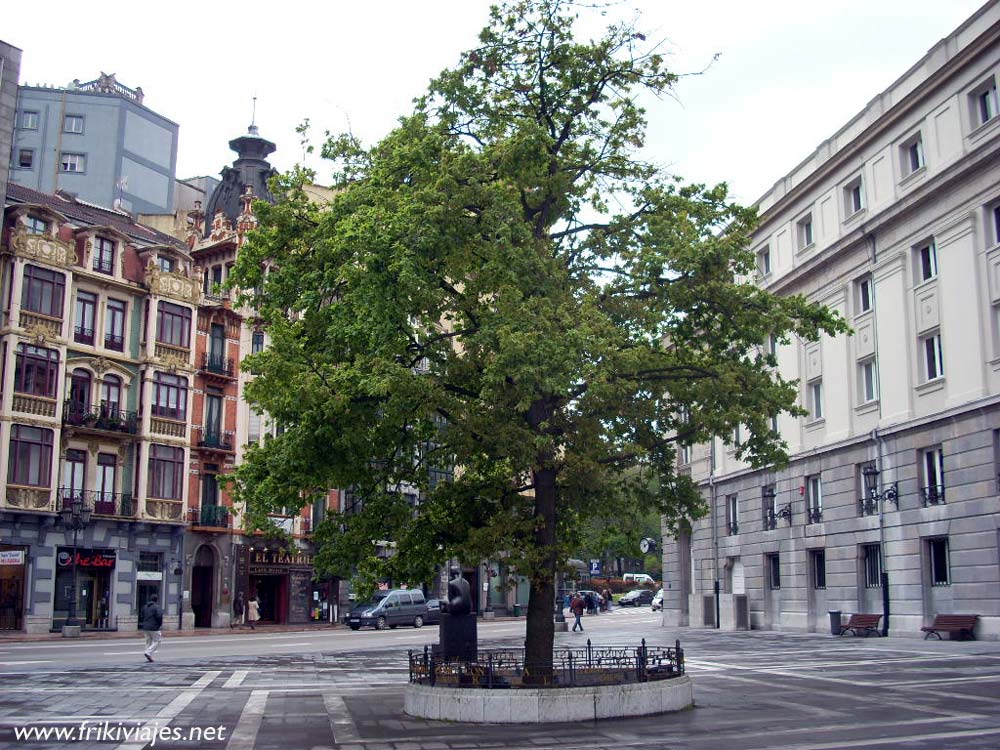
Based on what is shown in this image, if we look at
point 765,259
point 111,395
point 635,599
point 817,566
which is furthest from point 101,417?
point 635,599

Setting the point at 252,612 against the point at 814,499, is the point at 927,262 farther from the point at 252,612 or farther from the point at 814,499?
the point at 252,612

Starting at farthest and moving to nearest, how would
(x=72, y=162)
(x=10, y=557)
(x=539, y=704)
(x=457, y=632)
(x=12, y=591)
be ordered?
(x=72, y=162) → (x=12, y=591) → (x=10, y=557) → (x=457, y=632) → (x=539, y=704)

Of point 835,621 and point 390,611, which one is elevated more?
point 835,621

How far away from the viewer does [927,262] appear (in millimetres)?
34219

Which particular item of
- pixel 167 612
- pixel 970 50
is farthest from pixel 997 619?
pixel 167 612

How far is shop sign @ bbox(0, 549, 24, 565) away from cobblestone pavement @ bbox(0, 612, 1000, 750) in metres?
18.5

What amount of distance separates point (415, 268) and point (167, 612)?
4033 centimetres

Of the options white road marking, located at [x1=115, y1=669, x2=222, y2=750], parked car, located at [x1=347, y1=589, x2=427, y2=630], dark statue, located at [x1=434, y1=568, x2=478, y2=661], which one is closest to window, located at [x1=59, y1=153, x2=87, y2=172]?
parked car, located at [x1=347, y1=589, x2=427, y2=630]

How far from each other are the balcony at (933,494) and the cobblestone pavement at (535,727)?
6.60m

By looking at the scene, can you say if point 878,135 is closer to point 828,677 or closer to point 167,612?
point 828,677

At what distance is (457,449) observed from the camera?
17109 millimetres

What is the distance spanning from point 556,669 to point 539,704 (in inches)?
58.4

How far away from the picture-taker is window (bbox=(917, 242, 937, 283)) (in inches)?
1326

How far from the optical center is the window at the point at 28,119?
218ft
